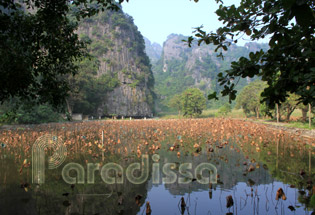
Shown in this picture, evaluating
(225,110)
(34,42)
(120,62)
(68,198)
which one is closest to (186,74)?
(120,62)

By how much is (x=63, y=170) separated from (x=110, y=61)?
67.2 m

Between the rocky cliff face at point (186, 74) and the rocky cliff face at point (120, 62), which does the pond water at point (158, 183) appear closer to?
the rocky cliff face at point (120, 62)

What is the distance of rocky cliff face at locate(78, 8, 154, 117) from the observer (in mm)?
70562

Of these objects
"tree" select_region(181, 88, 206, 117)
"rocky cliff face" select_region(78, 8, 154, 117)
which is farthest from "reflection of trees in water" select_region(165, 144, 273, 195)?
"rocky cliff face" select_region(78, 8, 154, 117)

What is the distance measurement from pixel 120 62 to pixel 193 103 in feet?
91.1

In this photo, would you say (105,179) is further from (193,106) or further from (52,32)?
(193,106)

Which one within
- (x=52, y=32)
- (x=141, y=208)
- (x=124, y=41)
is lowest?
(x=141, y=208)

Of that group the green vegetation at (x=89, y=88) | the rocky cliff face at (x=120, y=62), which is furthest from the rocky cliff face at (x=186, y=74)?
the green vegetation at (x=89, y=88)

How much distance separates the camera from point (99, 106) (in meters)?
65.6

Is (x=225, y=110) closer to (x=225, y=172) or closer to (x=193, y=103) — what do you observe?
(x=193, y=103)

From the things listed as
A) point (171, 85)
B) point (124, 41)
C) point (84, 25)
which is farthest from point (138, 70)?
point (171, 85)

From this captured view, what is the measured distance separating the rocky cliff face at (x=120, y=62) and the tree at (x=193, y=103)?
14493 mm

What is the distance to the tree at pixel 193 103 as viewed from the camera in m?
66.6

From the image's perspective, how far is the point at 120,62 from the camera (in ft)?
254
